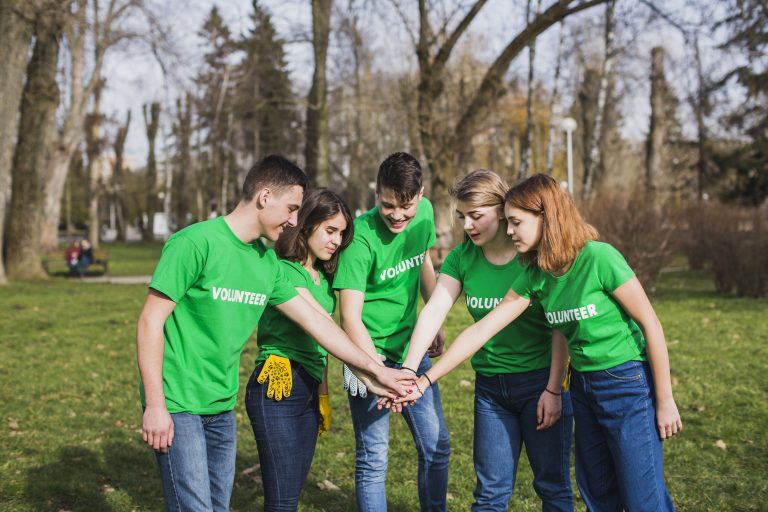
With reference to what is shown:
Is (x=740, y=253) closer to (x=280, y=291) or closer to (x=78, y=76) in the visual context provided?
(x=280, y=291)

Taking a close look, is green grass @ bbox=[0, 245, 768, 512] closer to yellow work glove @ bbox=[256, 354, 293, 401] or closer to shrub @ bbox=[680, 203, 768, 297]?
yellow work glove @ bbox=[256, 354, 293, 401]

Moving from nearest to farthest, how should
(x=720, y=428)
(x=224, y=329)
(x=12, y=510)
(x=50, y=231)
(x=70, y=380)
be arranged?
(x=224, y=329) → (x=12, y=510) → (x=720, y=428) → (x=70, y=380) → (x=50, y=231)

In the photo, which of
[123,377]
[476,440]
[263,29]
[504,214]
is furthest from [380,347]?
[263,29]

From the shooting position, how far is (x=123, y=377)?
8.68 m

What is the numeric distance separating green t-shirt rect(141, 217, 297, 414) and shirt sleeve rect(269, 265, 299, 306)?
0.15 m

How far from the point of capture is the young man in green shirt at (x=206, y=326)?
289cm

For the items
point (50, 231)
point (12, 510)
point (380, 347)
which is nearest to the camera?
point (380, 347)

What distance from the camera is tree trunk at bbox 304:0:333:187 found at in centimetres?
1884

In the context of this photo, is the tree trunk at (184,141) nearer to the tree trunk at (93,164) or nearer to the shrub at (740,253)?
the tree trunk at (93,164)

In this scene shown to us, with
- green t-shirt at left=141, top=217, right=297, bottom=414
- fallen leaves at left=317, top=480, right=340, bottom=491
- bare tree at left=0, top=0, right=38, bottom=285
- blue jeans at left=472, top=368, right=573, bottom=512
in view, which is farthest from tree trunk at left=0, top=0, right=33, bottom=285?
blue jeans at left=472, top=368, right=573, bottom=512

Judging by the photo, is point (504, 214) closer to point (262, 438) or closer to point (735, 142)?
point (262, 438)

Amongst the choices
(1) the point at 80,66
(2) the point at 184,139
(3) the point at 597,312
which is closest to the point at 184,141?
(2) the point at 184,139

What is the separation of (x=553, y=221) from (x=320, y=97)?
664 inches

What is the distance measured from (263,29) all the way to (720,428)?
30764mm
